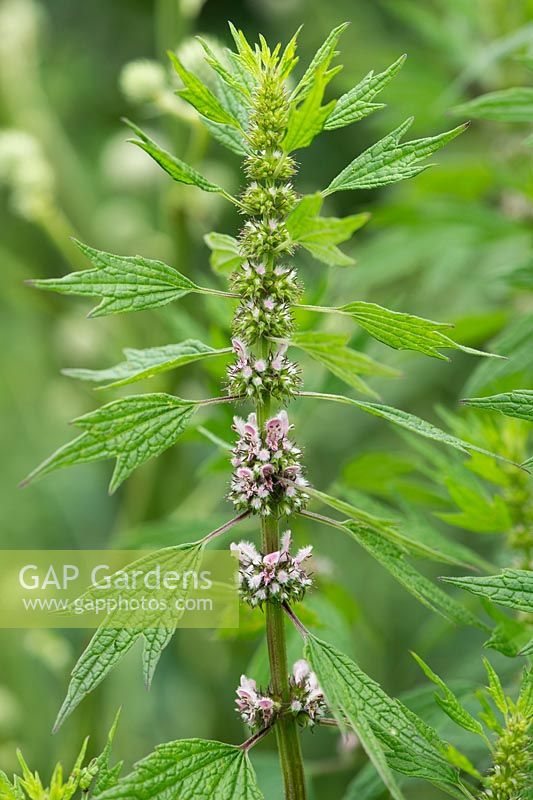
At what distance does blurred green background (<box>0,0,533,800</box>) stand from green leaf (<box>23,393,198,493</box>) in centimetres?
22

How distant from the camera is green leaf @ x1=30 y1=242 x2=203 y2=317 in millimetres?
395

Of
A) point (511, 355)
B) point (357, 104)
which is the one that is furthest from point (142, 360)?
point (511, 355)

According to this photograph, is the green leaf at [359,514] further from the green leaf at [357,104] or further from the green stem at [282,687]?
the green leaf at [357,104]

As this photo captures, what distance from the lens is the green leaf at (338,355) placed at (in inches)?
14.6

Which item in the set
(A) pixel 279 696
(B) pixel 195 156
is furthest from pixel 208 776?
(B) pixel 195 156

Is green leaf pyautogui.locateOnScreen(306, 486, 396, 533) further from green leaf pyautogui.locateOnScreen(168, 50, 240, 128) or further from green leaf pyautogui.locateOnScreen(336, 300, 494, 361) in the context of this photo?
green leaf pyautogui.locateOnScreen(168, 50, 240, 128)

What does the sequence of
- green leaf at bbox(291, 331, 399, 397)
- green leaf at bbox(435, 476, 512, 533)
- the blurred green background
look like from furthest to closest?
the blurred green background → green leaf at bbox(435, 476, 512, 533) → green leaf at bbox(291, 331, 399, 397)

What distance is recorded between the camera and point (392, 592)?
126cm

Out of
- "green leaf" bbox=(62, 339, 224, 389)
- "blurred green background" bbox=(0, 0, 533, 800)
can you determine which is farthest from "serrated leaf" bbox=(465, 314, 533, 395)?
"green leaf" bbox=(62, 339, 224, 389)

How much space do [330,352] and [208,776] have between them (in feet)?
0.64

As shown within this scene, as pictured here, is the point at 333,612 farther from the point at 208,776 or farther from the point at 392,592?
the point at 392,592

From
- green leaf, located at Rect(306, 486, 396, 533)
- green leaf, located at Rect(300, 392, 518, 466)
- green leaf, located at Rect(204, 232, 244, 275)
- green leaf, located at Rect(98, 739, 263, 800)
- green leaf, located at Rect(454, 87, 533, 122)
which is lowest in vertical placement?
green leaf, located at Rect(98, 739, 263, 800)

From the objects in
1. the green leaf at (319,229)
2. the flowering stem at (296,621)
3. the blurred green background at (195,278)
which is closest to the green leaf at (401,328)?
the green leaf at (319,229)

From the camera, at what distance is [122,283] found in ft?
1.33
